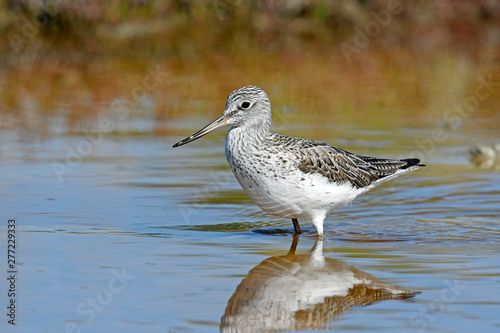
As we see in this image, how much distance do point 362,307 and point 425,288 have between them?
62 centimetres

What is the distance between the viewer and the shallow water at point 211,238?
6.76 metres

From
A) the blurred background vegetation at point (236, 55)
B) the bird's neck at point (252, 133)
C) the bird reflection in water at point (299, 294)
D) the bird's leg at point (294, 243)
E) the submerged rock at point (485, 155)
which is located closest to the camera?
the bird reflection in water at point (299, 294)

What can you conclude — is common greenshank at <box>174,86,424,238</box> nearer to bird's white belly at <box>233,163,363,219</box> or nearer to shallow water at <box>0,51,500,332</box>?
bird's white belly at <box>233,163,363,219</box>

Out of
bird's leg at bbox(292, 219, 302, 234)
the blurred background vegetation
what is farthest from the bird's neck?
the blurred background vegetation

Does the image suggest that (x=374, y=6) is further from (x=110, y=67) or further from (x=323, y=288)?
(x=323, y=288)

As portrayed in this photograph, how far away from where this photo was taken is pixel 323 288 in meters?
7.44

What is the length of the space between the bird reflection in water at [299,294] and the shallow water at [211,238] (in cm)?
2

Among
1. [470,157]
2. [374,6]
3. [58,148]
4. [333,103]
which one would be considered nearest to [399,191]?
[470,157]

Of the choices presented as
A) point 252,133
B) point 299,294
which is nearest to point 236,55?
point 252,133
